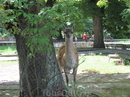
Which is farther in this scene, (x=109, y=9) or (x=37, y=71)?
(x=109, y=9)

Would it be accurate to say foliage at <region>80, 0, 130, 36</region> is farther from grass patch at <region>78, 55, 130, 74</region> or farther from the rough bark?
the rough bark

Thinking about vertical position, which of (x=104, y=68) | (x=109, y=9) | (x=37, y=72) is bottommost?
(x=104, y=68)

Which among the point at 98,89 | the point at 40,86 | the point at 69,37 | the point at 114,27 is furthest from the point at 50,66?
the point at 114,27

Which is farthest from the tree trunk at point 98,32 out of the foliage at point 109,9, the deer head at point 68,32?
the deer head at point 68,32

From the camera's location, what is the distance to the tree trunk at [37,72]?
4414 mm

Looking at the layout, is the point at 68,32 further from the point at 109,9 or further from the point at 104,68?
the point at 109,9

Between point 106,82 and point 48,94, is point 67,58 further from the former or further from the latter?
point 106,82

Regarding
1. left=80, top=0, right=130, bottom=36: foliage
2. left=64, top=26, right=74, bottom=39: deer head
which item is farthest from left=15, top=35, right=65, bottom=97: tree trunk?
left=80, top=0, right=130, bottom=36: foliage

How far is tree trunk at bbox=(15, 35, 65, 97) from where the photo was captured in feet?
14.5

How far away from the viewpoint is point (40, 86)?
4.58 m

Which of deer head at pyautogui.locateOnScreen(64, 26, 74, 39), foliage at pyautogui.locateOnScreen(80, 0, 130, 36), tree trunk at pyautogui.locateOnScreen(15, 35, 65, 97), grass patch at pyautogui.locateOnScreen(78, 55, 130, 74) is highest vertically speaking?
foliage at pyautogui.locateOnScreen(80, 0, 130, 36)

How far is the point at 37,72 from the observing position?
4.52 meters

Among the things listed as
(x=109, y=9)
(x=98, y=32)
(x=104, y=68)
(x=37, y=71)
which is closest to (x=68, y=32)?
(x=37, y=71)

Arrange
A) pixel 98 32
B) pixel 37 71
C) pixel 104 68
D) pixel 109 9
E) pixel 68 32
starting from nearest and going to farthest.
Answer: pixel 37 71, pixel 68 32, pixel 104 68, pixel 109 9, pixel 98 32
